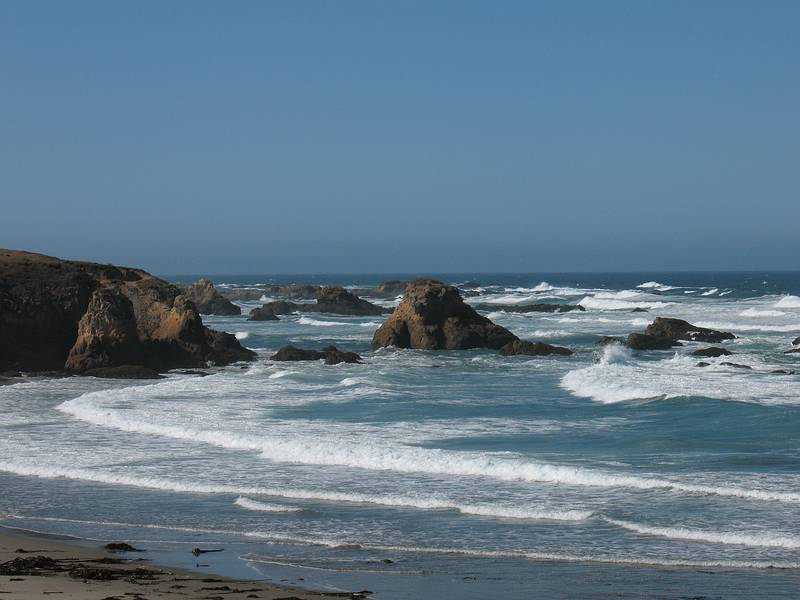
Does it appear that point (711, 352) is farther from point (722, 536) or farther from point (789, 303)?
point (789, 303)

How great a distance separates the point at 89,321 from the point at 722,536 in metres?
24.7

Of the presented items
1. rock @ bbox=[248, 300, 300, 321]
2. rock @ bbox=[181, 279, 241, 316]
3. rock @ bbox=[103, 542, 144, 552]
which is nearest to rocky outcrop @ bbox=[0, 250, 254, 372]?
rock @ bbox=[103, 542, 144, 552]

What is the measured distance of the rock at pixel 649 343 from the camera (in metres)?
42.1

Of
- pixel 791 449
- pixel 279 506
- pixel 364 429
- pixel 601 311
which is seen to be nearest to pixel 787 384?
pixel 791 449

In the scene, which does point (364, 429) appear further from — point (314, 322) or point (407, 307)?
point (314, 322)

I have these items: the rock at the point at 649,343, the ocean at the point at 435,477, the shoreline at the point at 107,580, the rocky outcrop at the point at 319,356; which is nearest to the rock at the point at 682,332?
the rock at the point at 649,343

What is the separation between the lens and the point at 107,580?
33.7 ft

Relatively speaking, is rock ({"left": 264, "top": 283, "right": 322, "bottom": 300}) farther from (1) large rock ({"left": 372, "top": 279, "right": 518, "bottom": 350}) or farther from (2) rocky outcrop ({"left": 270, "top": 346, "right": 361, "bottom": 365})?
(2) rocky outcrop ({"left": 270, "top": 346, "right": 361, "bottom": 365})

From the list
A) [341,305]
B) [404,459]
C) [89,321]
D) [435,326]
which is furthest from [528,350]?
[341,305]

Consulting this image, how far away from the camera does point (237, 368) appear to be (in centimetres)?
3519

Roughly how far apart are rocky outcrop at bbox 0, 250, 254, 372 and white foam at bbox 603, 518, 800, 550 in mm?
23426

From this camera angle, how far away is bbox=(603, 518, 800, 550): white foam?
1193 centimetres

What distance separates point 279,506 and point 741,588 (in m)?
6.40

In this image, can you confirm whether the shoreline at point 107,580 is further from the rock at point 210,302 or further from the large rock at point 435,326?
the rock at point 210,302
